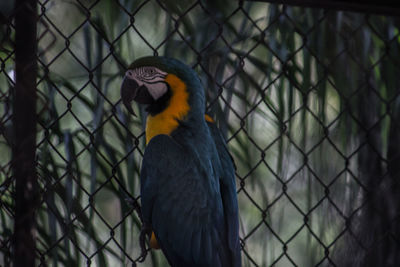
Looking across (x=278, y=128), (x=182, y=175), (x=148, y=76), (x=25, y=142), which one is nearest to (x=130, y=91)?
(x=148, y=76)

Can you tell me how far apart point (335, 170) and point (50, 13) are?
1.00 m

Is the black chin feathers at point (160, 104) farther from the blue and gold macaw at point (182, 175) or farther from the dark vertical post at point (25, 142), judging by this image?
the dark vertical post at point (25, 142)

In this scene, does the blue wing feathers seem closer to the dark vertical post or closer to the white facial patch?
the white facial patch

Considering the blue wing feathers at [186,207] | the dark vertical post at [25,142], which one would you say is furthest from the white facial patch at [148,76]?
the dark vertical post at [25,142]

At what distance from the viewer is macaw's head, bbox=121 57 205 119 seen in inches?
39.6

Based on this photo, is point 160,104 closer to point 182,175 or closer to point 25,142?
point 182,175

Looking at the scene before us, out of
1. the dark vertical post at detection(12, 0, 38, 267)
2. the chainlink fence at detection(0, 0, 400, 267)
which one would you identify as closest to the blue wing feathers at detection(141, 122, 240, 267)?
the chainlink fence at detection(0, 0, 400, 267)

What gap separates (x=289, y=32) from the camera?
4.98ft

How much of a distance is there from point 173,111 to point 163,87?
0.17ft

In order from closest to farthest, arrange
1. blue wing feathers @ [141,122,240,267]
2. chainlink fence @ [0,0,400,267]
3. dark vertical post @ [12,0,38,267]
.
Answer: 1. dark vertical post @ [12,0,38,267]
2. blue wing feathers @ [141,122,240,267]
3. chainlink fence @ [0,0,400,267]

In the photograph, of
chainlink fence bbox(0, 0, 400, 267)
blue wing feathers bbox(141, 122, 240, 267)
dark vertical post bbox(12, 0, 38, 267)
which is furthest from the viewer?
chainlink fence bbox(0, 0, 400, 267)

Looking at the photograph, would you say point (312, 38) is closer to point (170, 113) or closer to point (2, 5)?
point (170, 113)

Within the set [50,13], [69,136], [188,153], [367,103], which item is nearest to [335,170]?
[367,103]

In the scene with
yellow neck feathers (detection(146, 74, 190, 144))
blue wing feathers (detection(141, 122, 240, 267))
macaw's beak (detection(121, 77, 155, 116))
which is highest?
macaw's beak (detection(121, 77, 155, 116))
